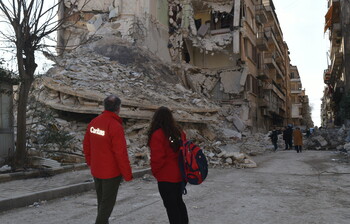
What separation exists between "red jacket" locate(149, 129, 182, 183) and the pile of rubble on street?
659 centimetres

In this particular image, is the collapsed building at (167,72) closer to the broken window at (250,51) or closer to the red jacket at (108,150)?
the broken window at (250,51)

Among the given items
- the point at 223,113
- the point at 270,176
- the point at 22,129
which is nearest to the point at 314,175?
the point at 270,176

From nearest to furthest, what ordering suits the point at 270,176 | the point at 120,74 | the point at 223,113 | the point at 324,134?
the point at 270,176 < the point at 120,74 < the point at 324,134 < the point at 223,113

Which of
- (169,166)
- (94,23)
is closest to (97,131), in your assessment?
(169,166)

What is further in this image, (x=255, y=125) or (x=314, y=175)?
(x=255, y=125)

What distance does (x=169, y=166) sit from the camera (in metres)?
3.16

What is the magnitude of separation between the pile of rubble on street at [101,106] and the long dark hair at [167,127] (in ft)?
21.3

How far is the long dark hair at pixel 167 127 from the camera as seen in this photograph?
318cm

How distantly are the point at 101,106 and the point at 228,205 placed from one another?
8586mm

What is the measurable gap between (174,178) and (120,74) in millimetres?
13674

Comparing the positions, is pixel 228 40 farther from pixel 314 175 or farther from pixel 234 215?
pixel 234 215

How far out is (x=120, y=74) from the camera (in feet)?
53.5

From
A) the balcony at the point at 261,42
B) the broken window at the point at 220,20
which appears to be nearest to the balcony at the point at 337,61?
the balcony at the point at 261,42

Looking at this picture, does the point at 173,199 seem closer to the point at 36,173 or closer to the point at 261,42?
the point at 36,173
